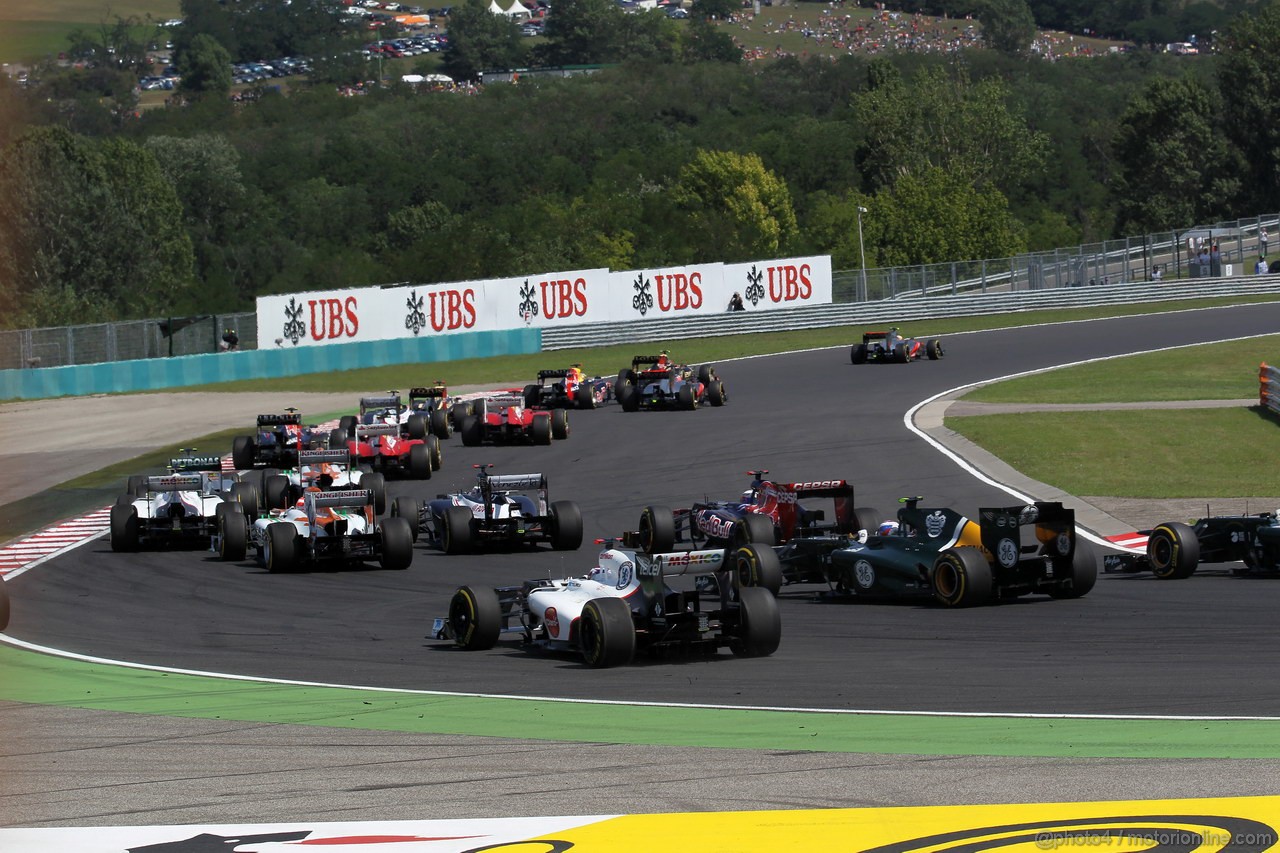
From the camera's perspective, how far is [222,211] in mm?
125500

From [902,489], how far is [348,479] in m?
9.13

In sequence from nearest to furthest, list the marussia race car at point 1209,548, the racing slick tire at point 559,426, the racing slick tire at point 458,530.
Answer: the marussia race car at point 1209,548 < the racing slick tire at point 458,530 < the racing slick tire at point 559,426

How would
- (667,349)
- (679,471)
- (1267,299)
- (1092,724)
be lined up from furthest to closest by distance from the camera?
(1267,299) < (667,349) < (679,471) < (1092,724)

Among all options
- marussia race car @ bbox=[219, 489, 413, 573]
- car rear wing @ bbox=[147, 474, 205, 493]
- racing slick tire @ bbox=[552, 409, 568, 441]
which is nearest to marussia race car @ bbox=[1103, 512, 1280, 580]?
marussia race car @ bbox=[219, 489, 413, 573]

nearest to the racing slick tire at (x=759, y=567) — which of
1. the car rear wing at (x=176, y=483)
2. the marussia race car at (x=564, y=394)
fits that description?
the car rear wing at (x=176, y=483)

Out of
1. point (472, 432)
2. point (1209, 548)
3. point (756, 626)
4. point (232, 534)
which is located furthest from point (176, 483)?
point (1209, 548)

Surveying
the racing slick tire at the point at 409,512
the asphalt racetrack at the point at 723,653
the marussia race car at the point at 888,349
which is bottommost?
the asphalt racetrack at the point at 723,653

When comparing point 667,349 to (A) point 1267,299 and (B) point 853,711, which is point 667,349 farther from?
(B) point 853,711

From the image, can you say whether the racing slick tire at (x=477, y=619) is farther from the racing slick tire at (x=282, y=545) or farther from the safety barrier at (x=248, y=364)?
the safety barrier at (x=248, y=364)

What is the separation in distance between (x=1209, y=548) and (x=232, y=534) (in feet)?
41.5

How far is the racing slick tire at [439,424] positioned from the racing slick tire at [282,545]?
623 inches

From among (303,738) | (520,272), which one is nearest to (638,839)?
(303,738)

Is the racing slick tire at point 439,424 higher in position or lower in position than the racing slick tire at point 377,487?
higher

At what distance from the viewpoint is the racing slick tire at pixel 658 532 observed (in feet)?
69.9
